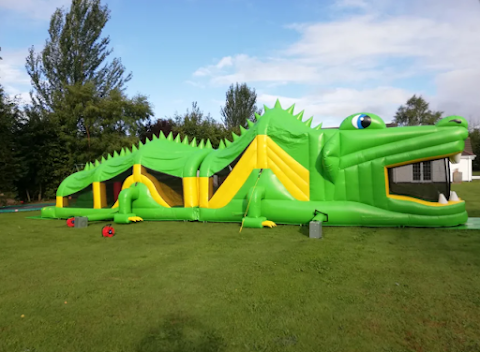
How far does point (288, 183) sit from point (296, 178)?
0.21 metres

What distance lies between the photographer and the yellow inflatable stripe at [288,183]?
24.4 ft

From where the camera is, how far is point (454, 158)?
6496 millimetres

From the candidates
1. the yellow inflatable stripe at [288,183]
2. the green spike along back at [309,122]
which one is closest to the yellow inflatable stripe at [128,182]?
the yellow inflatable stripe at [288,183]

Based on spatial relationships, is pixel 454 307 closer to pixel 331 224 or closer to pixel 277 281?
pixel 277 281

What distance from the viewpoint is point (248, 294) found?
3369 mm

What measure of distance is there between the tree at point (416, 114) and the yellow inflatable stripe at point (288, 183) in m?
39.7

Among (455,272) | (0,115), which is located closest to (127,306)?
(455,272)

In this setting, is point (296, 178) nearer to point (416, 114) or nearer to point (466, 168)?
point (466, 168)

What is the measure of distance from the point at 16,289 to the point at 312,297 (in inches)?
124

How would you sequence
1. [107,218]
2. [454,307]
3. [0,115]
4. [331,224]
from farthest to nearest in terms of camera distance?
[0,115]
[107,218]
[331,224]
[454,307]

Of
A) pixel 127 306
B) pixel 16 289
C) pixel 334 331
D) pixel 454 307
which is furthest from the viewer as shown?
pixel 16 289

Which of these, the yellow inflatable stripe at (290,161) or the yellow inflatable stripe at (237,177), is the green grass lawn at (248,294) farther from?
the yellow inflatable stripe at (237,177)

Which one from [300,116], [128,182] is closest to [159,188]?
[128,182]

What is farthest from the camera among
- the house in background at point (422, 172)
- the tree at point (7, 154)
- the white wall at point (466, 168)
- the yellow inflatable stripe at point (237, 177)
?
the white wall at point (466, 168)
